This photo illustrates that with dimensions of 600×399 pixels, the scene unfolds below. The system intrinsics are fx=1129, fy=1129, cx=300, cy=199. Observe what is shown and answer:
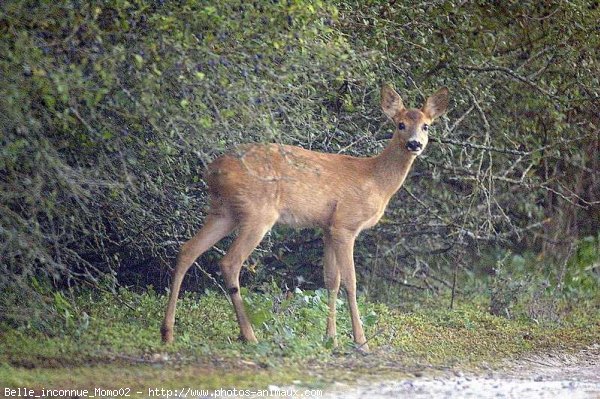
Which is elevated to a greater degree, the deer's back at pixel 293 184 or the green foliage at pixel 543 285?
the deer's back at pixel 293 184

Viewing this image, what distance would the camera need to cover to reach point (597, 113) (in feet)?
39.9

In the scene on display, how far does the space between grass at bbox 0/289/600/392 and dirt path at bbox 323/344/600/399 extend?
259 mm

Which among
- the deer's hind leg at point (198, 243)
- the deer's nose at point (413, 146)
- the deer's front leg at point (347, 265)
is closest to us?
the deer's hind leg at point (198, 243)

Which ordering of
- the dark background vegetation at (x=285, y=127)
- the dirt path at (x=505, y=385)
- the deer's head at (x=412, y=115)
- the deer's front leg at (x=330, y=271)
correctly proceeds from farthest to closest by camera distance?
the deer's head at (x=412, y=115), the deer's front leg at (x=330, y=271), the dark background vegetation at (x=285, y=127), the dirt path at (x=505, y=385)

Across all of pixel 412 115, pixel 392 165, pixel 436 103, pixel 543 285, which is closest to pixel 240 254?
pixel 392 165

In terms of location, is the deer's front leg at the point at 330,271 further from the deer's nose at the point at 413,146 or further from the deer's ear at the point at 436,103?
the deer's ear at the point at 436,103

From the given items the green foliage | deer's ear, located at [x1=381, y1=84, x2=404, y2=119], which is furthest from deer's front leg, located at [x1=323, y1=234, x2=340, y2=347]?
the green foliage

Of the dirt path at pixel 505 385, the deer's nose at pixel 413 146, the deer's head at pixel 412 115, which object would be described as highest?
the deer's head at pixel 412 115

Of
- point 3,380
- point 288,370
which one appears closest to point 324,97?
point 288,370

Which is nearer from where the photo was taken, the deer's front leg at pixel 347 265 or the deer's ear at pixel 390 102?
the deer's front leg at pixel 347 265

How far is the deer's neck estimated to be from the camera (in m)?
9.20

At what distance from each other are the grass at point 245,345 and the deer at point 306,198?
0.26 meters

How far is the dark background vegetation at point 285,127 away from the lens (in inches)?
272

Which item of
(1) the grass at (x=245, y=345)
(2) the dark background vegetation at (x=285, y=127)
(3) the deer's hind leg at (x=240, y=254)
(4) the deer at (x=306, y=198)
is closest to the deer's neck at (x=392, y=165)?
(4) the deer at (x=306, y=198)
